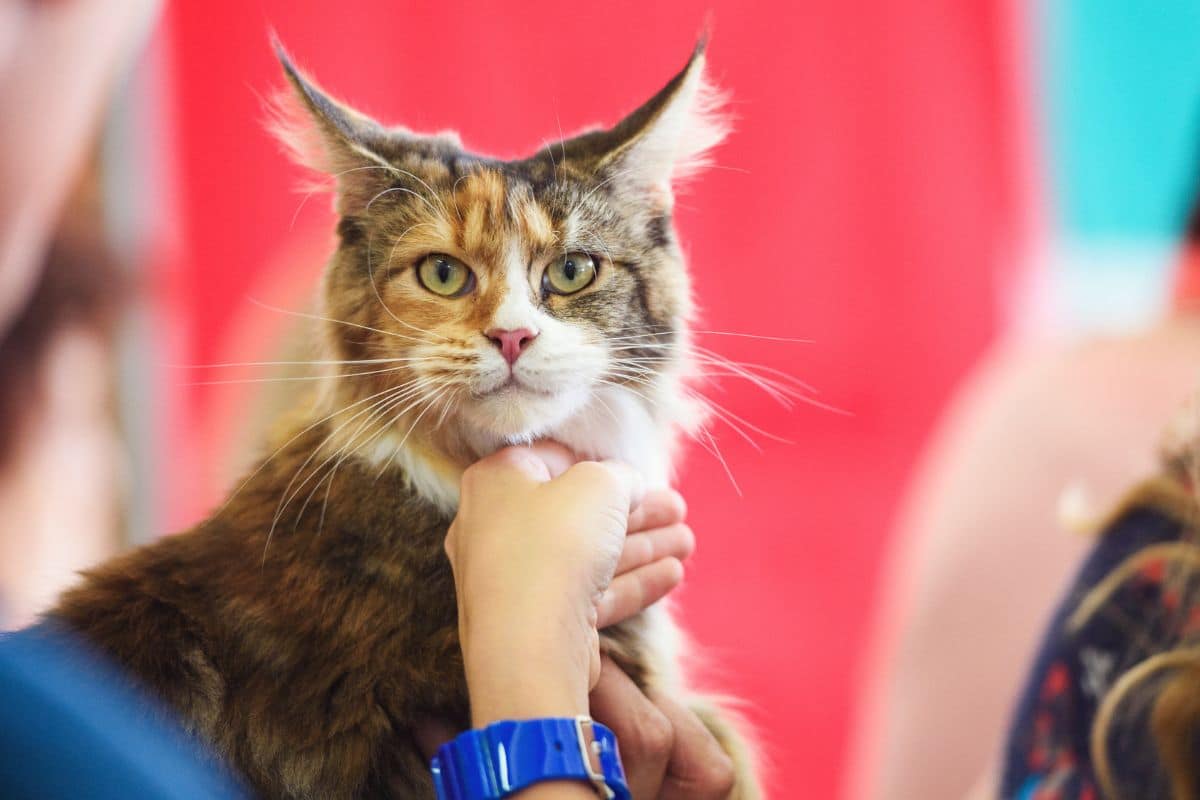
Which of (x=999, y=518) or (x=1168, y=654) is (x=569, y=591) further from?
(x=999, y=518)

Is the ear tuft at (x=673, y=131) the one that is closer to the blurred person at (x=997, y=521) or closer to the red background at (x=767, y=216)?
the red background at (x=767, y=216)

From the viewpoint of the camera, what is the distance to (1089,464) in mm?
1323

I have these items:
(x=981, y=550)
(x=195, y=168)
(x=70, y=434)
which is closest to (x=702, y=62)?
(x=195, y=168)

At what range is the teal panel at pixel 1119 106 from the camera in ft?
4.00

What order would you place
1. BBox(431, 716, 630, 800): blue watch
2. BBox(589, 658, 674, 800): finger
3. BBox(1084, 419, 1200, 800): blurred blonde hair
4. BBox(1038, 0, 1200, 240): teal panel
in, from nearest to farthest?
BBox(431, 716, 630, 800): blue watch, BBox(589, 658, 674, 800): finger, BBox(1084, 419, 1200, 800): blurred blonde hair, BBox(1038, 0, 1200, 240): teal panel

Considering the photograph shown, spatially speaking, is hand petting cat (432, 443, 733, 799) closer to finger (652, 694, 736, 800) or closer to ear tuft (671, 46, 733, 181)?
finger (652, 694, 736, 800)

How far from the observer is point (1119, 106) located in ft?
4.15

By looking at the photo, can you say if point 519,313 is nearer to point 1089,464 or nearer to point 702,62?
point 702,62

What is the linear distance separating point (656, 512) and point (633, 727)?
0.15 meters

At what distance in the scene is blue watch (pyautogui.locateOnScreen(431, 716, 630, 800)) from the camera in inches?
23.4

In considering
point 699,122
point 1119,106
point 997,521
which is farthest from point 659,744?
point 1119,106

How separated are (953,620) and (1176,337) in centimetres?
52

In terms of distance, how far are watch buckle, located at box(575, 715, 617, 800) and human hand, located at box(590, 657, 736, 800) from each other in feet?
0.21

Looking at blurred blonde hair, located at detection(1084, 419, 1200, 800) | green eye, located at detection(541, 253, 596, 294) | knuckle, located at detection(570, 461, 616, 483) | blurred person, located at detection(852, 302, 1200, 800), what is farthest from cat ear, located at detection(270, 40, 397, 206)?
blurred person, located at detection(852, 302, 1200, 800)
